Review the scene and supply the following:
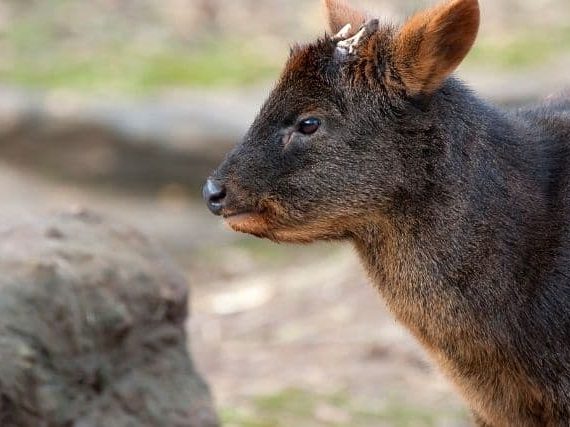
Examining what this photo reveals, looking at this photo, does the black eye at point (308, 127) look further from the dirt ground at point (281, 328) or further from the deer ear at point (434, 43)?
the dirt ground at point (281, 328)

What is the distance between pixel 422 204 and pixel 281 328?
5.05 m

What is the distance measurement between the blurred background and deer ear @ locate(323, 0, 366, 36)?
3.61 metres

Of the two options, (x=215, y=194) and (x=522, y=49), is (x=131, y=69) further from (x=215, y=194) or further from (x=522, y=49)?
(x=215, y=194)

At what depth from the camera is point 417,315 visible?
4.79 metres

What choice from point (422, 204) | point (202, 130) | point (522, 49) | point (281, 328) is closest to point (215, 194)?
point (422, 204)

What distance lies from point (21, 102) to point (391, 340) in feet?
18.3

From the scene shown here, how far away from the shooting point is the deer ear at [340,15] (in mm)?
5090

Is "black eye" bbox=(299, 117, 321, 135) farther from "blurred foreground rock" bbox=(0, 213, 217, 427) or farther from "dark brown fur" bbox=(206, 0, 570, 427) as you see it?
"blurred foreground rock" bbox=(0, 213, 217, 427)

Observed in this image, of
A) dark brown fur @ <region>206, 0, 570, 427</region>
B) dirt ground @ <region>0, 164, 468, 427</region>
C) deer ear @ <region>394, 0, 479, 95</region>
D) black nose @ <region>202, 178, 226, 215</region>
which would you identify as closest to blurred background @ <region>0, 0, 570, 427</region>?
dirt ground @ <region>0, 164, 468, 427</region>

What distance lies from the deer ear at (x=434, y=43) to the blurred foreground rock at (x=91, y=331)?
1875 mm

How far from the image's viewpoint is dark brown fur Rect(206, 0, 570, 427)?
15.3 ft

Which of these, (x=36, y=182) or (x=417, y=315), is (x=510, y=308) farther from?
(x=36, y=182)

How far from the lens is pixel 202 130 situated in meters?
12.7

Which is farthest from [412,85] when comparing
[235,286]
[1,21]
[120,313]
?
[1,21]
